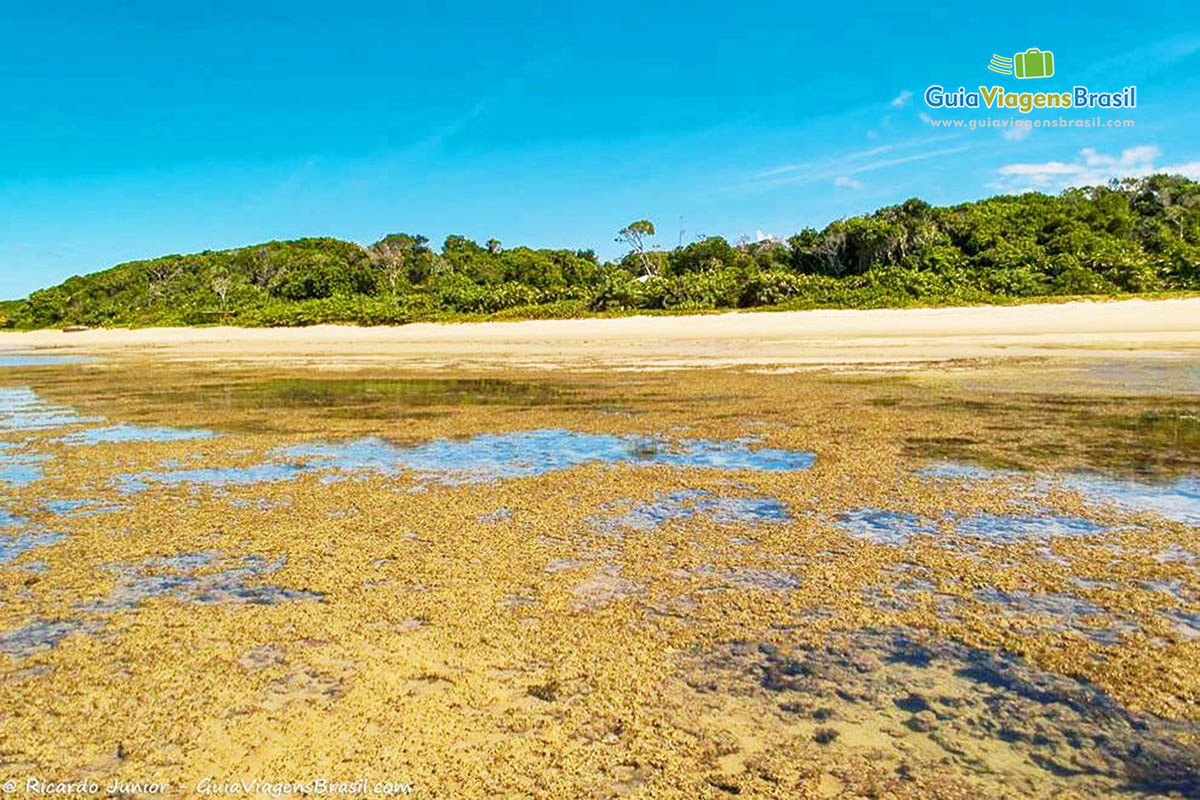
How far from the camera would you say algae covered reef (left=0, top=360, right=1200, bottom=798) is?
274cm

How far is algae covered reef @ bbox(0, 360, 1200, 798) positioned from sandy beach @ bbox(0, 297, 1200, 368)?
1377 centimetres

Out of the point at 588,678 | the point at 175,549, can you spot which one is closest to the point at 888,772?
the point at 588,678

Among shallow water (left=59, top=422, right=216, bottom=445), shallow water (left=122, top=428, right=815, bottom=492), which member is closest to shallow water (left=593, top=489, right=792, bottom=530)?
shallow water (left=122, top=428, right=815, bottom=492)

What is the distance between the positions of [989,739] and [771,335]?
30102 millimetres

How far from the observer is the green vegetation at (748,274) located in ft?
137

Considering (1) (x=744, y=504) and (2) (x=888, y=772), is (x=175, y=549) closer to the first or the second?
(1) (x=744, y=504)

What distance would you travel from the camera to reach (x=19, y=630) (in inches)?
154

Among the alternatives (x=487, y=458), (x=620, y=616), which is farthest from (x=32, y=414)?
(x=620, y=616)

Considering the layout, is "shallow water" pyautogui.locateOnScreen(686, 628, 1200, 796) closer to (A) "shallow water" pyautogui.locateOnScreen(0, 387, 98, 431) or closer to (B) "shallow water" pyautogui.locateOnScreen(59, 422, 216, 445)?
(B) "shallow water" pyautogui.locateOnScreen(59, 422, 216, 445)

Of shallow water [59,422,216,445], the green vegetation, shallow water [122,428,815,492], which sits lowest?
shallow water [122,428,815,492]

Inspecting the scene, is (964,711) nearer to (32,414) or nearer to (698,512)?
(698,512)

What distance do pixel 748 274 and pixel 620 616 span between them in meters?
47.9

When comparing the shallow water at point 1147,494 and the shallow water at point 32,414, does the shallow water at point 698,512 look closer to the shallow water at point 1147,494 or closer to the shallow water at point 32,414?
the shallow water at point 1147,494

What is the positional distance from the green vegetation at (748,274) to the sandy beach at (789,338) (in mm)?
4475
